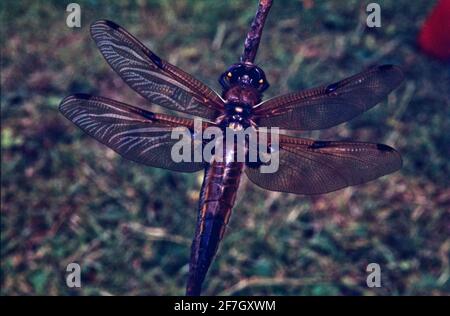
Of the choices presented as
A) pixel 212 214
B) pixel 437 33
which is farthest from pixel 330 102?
pixel 437 33

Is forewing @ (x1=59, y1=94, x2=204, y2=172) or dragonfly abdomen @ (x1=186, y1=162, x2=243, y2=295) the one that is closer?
dragonfly abdomen @ (x1=186, y1=162, x2=243, y2=295)

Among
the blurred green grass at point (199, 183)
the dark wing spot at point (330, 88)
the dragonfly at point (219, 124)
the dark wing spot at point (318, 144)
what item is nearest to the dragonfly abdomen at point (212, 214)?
the dragonfly at point (219, 124)

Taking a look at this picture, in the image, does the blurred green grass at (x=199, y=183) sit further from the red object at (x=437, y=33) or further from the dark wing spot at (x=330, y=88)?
the dark wing spot at (x=330, y=88)

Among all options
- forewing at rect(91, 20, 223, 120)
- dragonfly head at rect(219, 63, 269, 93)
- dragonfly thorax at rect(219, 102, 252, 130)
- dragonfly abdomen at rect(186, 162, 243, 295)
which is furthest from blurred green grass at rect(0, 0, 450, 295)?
dragonfly head at rect(219, 63, 269, 93)

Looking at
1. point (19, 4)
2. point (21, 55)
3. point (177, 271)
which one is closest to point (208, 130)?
point (177, 271)

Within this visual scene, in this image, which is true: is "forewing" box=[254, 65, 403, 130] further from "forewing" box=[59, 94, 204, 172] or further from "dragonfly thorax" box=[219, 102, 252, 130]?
"forewing" box=[59, 94, 204, 172]

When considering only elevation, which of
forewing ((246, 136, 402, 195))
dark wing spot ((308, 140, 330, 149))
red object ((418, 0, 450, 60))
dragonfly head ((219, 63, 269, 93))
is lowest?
forewing ((246, 136, 402, 195))

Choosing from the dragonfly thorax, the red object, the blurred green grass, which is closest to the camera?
the dragonfly thorax
